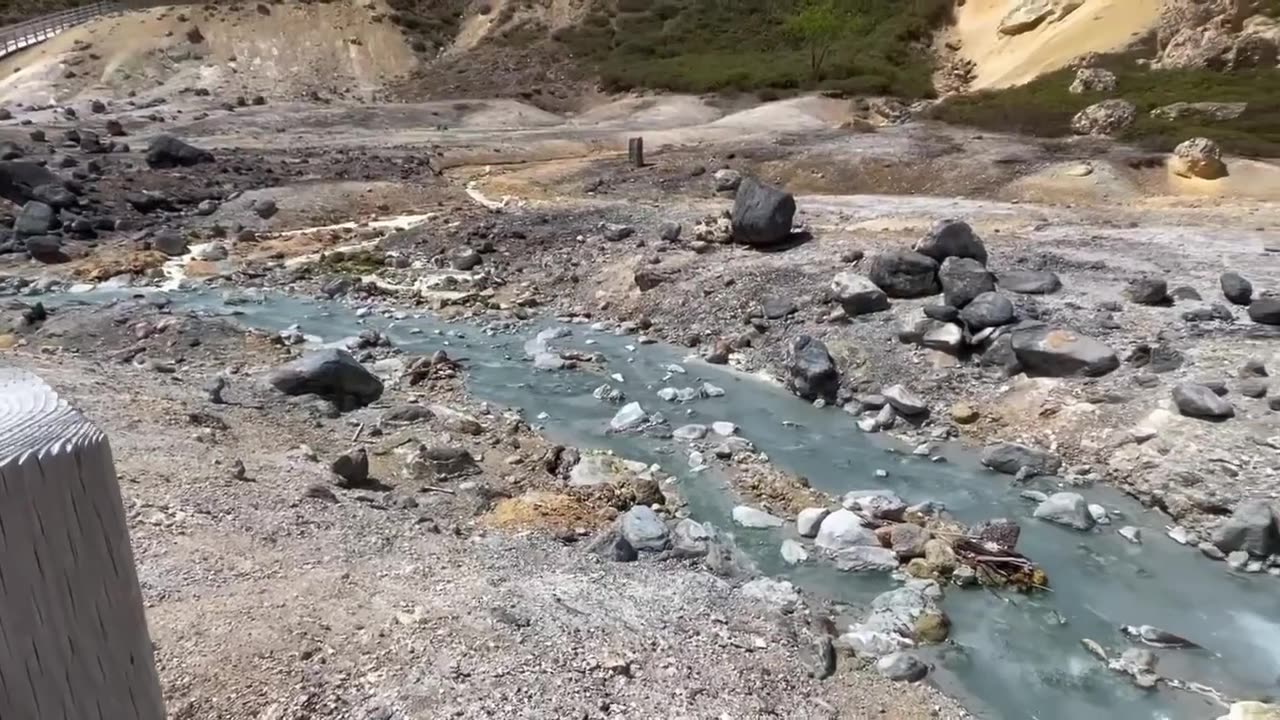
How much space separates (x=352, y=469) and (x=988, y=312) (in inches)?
304

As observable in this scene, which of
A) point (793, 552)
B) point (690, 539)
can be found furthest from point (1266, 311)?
point (690, 539)

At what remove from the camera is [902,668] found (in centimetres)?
584

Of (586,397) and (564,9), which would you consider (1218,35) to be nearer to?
(586,397)

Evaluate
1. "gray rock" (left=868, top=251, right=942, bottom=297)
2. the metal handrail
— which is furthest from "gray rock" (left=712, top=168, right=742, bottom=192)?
the metal handrail

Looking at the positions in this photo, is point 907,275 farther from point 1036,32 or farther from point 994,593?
point 1036,32

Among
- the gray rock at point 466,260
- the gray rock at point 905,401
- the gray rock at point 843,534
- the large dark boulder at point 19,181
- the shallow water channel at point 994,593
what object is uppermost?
the large dark boulder at point 19,181

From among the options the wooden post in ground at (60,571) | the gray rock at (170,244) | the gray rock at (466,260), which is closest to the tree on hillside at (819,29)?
the gray rock at (466,260)

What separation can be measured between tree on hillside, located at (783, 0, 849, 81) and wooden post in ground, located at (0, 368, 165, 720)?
131ft

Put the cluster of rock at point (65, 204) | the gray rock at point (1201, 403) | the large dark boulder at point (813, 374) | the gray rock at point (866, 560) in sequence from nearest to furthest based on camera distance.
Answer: the gray rock at point (866, 560) → the gray rock at point (1201, 403) → the large dark boulder at point (813, 374) → the cluster of rock at point (65, 204)

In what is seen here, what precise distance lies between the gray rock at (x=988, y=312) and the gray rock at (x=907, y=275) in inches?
33.4

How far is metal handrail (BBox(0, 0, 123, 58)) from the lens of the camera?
43094 millimetres

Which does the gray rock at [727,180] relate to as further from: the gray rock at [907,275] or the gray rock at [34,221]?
the gray rock at [34,221]

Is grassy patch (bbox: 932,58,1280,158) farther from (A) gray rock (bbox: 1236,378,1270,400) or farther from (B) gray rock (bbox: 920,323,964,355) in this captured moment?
(A) gray rock (bbox: 1236,378,1270,400)

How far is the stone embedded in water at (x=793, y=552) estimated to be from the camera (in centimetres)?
738
